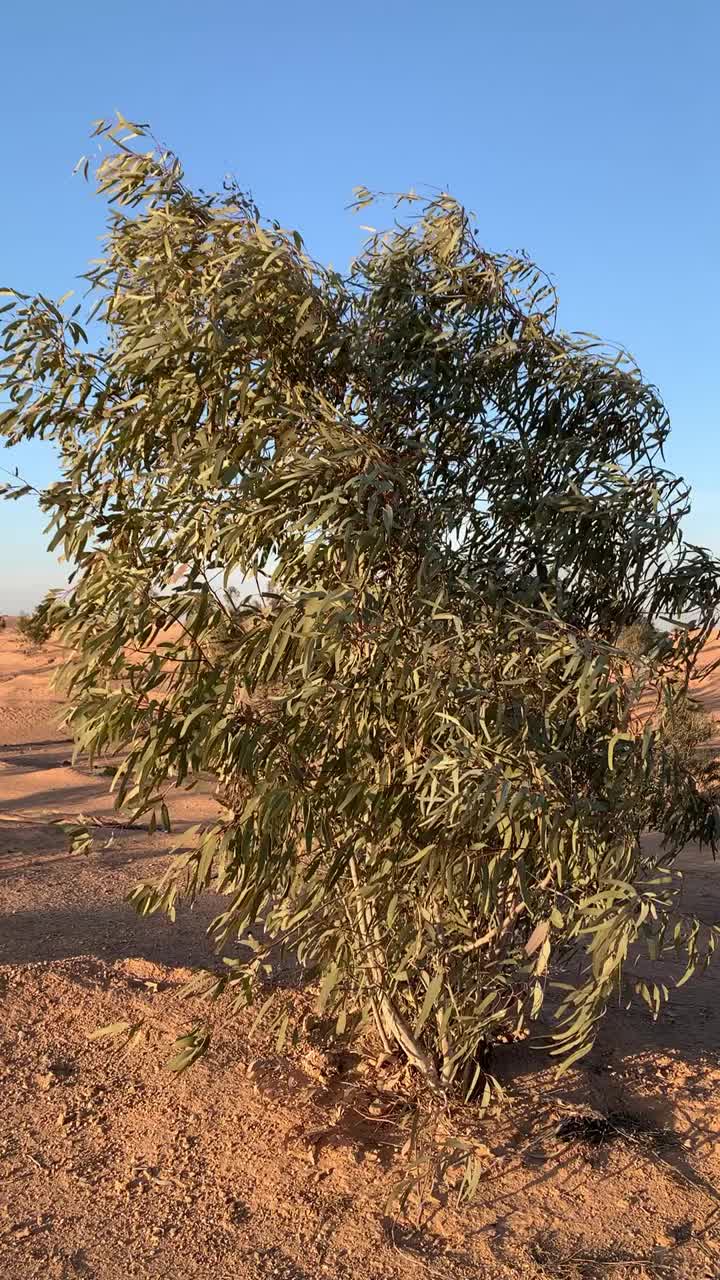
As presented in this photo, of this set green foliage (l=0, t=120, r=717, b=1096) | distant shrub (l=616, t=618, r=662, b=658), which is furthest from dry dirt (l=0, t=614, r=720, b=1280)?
distant shrub (l=616, t=618, r=662, b=658)

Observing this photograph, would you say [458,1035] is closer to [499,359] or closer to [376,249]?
[499,359]

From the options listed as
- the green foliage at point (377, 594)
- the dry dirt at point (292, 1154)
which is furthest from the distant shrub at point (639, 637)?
the dry dirt at point (292, 1154)

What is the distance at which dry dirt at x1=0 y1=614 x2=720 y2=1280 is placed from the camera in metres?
3.61

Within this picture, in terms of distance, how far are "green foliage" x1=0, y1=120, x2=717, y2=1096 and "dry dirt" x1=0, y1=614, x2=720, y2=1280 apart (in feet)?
1.69

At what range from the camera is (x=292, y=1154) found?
168 inches

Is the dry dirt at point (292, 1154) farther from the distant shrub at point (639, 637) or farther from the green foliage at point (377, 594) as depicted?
the distant shrub at point (639, 637)

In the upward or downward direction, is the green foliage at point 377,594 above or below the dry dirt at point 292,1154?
above

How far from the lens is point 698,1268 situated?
144 inches

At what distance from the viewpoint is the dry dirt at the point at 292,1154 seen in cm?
361

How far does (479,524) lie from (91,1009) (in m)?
3.36

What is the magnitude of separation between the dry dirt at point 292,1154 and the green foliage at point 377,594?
52 cm

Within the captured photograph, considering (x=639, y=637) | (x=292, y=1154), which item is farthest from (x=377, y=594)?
(x=292, y=1154)

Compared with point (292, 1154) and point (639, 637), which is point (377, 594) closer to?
point (639, 637)

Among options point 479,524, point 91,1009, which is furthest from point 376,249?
point 91,1009
